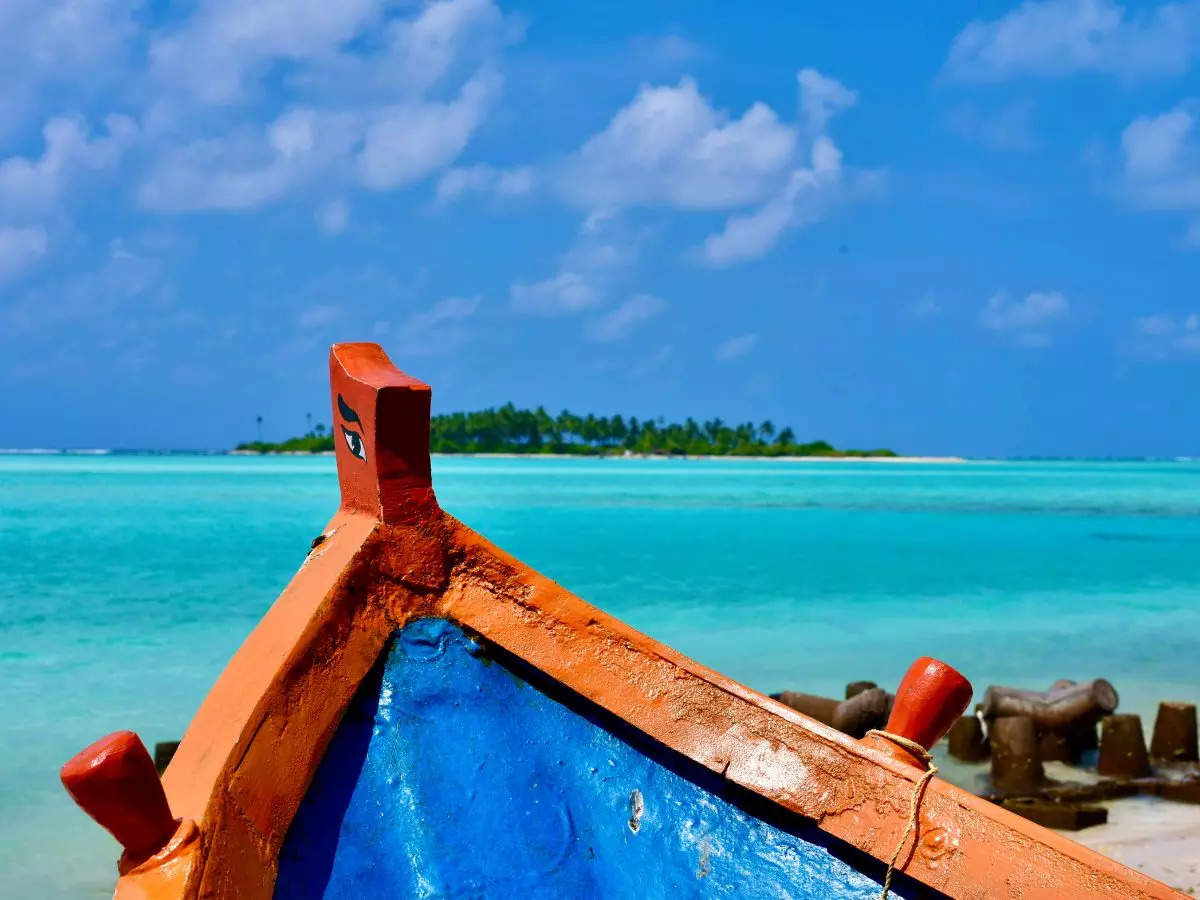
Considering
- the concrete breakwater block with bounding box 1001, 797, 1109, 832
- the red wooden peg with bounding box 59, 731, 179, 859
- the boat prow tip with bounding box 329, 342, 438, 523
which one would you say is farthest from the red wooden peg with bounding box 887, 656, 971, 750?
the concrete breakwater block with bounding box 1001, 797, 1109, 832

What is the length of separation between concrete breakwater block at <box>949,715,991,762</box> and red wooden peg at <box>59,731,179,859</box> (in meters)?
7.44

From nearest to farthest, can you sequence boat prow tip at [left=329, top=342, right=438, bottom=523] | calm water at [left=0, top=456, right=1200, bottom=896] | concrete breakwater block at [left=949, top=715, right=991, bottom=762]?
boat prow tip at [left=329, top=342, right=438, bottom=523] → concrete breakwater block at [left=949, top=715, right=991, bottom=762] → calm water at [left=0, top=456, right=1200, bottom=896]

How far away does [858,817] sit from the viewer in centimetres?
222

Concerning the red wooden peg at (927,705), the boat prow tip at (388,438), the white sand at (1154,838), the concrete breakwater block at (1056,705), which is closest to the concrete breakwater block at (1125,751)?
the white sand at (1154,838)

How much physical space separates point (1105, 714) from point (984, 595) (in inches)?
520

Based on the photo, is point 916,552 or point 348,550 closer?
point 348,550

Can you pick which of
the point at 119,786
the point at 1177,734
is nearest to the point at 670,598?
the point at 1177,734

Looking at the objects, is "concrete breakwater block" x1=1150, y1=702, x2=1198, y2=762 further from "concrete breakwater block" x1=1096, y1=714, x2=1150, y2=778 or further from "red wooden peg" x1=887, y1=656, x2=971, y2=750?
"red wooden peg" x1=887, y1=656, x2=971, y2=750

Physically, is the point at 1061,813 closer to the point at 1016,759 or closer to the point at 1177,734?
the point at 1016,759

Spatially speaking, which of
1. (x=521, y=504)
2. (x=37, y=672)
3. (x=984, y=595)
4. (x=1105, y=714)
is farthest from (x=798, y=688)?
(x=521, y=504)

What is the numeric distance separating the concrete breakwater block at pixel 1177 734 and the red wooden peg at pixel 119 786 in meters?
8.00

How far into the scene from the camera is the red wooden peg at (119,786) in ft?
5.79

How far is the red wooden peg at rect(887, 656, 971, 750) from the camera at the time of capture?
2.51m

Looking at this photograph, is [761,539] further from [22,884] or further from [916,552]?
[22,884]
